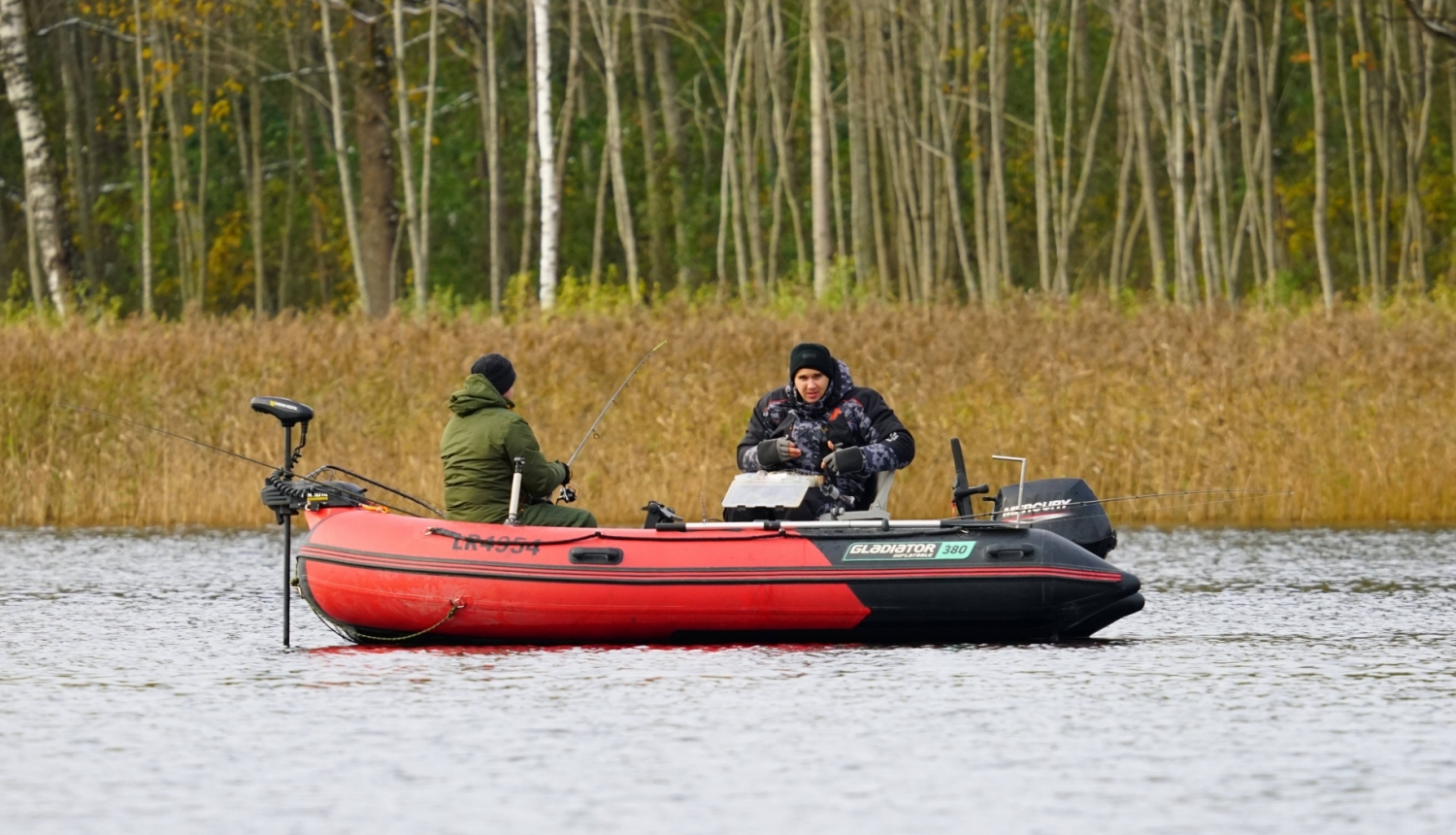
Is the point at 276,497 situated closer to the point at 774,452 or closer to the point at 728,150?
the point at 774,452

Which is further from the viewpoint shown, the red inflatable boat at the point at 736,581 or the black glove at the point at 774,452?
the black glove at the point at 774,452

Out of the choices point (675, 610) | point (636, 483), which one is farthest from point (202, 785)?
point (636, 483)

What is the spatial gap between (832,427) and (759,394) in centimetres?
804

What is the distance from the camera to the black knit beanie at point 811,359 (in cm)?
1260

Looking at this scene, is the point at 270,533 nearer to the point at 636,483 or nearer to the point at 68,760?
the point at 636,483

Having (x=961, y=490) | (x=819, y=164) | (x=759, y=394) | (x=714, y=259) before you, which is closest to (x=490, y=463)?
(x=961, y=490)

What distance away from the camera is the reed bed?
64.7 feet

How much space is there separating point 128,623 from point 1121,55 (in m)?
21.3

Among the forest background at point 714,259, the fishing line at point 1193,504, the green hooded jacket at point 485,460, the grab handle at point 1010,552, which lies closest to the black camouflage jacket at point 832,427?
the grab handle at point 1010,552

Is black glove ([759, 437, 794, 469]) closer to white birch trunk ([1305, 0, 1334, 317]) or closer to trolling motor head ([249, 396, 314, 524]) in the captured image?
trolling motor head ([249, 396, 314, 524])

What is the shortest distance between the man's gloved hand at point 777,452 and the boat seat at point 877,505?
35 centimetres

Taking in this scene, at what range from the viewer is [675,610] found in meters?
11.9

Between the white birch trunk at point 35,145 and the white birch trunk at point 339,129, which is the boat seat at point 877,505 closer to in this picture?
the white birch trunk at point 35,145

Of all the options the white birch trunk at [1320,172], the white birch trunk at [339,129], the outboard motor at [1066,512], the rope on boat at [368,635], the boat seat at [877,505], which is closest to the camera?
the rope on boat at [368,635]
